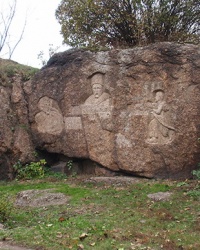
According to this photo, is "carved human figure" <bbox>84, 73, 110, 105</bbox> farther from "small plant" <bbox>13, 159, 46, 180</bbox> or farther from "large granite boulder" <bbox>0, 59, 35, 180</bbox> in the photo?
"small plant" <bbox>13, 159, 46, 180</bbox>

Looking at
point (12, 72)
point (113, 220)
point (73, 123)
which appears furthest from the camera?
point (12, 72)

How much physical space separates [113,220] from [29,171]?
5.71 m

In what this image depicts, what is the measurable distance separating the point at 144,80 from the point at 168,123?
1.50m

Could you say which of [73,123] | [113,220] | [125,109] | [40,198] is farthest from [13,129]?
[113,220]

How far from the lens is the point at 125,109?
1196cm

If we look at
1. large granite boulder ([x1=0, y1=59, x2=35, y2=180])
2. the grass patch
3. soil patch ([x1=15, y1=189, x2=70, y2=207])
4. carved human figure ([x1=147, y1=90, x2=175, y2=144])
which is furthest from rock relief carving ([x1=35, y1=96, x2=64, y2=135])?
carved human figure ([x1=147, y1=90, x2=175, y2=144])

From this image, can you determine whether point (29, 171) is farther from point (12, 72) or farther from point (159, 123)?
point (159, 123)

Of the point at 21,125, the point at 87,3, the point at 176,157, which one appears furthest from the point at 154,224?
the point at 87,3

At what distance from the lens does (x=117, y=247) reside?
625cm

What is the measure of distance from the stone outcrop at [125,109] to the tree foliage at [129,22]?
125 inches

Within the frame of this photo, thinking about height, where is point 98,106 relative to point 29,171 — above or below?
above

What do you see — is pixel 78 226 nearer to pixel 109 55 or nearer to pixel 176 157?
pixel 176 157

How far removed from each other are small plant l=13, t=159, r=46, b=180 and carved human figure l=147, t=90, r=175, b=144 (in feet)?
12.4

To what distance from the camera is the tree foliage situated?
15.5 meters
